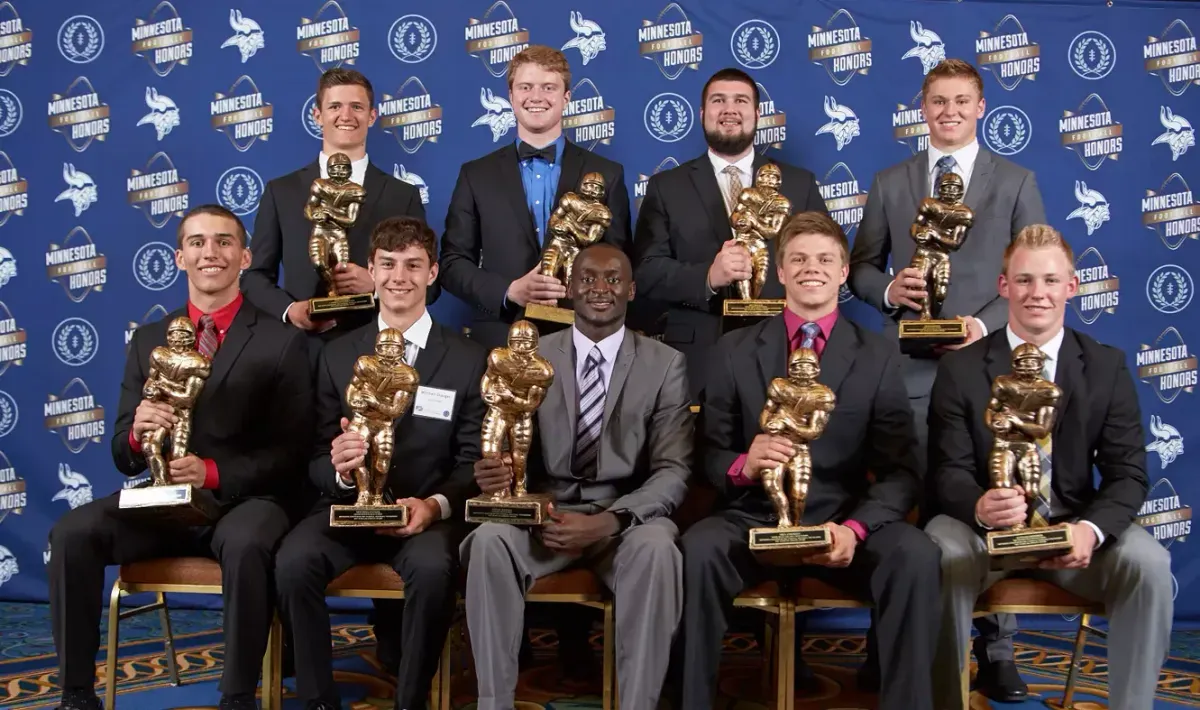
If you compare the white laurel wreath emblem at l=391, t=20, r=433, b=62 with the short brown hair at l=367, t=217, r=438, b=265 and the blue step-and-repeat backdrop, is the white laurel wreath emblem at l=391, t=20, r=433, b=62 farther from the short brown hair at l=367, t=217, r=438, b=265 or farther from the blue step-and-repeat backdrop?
the short brown hair at l=367, t=217, r=438, b=265

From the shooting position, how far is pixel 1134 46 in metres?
6.26

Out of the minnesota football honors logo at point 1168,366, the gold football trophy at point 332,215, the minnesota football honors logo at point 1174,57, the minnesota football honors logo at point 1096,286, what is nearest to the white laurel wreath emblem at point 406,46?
the gold football trophy at point 332,215

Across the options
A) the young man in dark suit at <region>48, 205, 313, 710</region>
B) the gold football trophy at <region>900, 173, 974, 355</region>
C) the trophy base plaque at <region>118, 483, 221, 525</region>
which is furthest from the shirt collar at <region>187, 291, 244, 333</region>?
the gold football trophy at <region>900, 173, 974, 355</region>

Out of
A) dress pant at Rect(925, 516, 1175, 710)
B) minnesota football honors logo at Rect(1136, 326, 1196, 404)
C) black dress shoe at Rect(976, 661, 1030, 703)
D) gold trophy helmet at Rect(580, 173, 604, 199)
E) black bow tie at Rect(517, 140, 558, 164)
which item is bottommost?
black dress shoe at Rect(976, 661, 1030, 703)

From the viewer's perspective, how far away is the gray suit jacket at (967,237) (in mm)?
5023

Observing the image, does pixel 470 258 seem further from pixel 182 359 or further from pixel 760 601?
pixel 760 601

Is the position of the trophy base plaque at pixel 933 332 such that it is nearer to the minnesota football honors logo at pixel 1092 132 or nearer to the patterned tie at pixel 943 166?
the patterned tie at pixel 943 166

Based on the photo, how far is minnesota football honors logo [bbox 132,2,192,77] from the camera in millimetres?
6449

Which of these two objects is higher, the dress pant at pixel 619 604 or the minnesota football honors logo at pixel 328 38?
the minnesota football honors logo at pixel 328 38

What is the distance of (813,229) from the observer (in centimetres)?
439

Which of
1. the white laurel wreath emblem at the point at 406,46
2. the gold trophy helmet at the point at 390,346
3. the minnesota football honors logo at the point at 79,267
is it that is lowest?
the gold trophy helmet at the point at 390,346

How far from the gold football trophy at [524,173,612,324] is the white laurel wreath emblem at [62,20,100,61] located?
125 inches

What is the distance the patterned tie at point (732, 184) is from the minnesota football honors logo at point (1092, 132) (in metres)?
2.00

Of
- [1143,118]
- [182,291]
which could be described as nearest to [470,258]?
[182,291]
